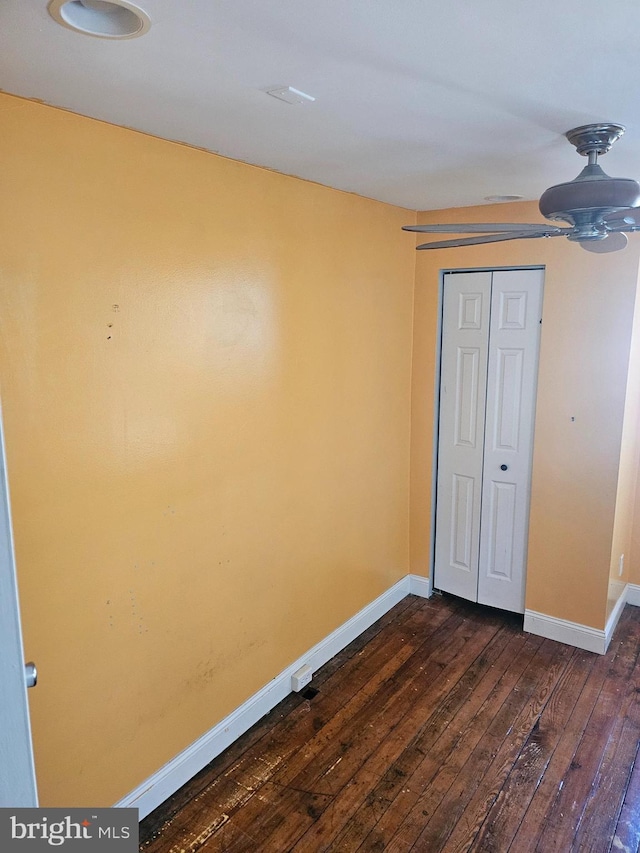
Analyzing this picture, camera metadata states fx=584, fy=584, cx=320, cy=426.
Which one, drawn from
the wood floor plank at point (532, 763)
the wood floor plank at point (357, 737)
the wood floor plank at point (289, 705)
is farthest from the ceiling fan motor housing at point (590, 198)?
the wood floor plank at point (289, 705)

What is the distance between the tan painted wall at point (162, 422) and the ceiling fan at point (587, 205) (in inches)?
37.1

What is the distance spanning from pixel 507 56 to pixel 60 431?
1.65 meters

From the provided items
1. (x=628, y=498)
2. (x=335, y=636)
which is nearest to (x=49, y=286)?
(x=335, y=636)

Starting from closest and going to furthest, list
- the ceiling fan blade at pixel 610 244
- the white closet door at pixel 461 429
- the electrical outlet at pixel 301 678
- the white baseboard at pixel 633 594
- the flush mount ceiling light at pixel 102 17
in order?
the flush mount ceiling light at pixel 102 17 → the ceiling fan blade at pixel 610 244 → the electrical outlet at pixel 301 678 → the white closet door at pixel 461 429 → the white baseboard at pixel 633 594

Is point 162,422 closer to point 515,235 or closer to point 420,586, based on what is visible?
point 515,235

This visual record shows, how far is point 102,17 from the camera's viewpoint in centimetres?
124

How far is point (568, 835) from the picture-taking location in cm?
226

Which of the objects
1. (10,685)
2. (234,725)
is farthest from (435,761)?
(10,685)

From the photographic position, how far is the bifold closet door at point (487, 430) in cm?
356

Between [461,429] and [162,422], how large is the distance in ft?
7.34

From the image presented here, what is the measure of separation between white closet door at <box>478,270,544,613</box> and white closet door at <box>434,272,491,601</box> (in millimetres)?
56

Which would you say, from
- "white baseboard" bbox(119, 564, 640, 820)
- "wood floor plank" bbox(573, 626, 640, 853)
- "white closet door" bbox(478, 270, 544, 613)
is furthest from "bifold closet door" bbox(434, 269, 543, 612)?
"wood floor plank" bbox(573, 626, 640, 853)

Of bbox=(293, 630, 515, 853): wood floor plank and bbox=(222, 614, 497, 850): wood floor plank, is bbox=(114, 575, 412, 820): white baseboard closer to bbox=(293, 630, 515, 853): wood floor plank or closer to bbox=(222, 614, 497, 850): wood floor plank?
bbox=(222, 614, 497, 850): wood floor plank

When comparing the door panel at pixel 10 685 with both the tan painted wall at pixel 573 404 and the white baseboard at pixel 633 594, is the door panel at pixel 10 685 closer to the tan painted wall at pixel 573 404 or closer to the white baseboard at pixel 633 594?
the tan painted wall at pixel 573 404
